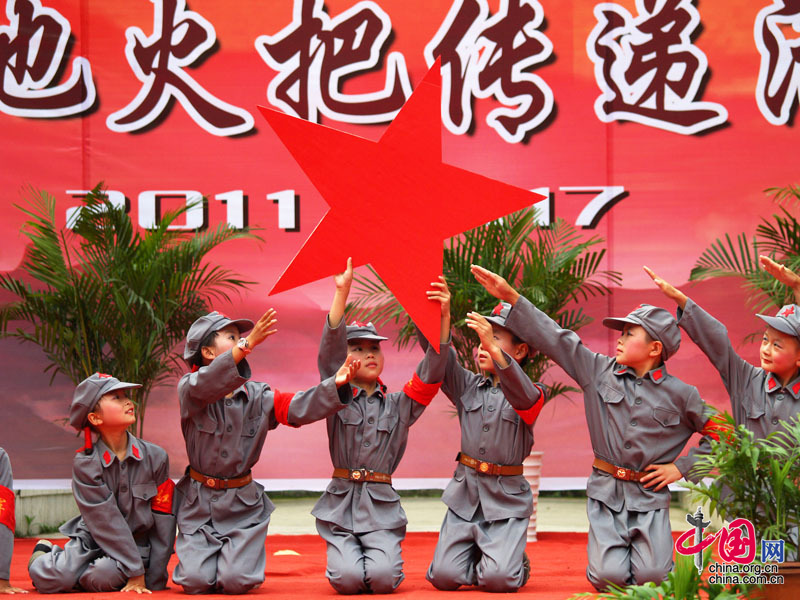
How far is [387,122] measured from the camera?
6.88 meters

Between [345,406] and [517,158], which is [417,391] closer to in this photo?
[345,406]

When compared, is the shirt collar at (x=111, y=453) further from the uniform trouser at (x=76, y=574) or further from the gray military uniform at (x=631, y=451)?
the gray military uniform at (x=631, y=451)

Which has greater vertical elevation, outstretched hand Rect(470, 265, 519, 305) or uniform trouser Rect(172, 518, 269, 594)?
outstretched hand Rect(470, 265, 519, 305)

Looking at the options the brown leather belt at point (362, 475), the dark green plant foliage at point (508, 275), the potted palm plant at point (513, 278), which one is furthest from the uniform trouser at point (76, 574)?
the potted palm plant at point (513, 278)

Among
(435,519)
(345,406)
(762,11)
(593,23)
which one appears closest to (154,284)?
(345,406)

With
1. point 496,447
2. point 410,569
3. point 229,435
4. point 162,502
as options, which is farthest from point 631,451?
point 162,502

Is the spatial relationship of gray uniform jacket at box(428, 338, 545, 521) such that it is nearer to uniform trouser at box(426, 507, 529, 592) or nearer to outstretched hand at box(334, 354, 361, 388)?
uniform trouser at box(426, 507, 529, 592)

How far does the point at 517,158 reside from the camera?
22.5 feet

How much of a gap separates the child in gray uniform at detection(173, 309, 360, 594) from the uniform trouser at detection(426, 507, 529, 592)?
2.60 feet

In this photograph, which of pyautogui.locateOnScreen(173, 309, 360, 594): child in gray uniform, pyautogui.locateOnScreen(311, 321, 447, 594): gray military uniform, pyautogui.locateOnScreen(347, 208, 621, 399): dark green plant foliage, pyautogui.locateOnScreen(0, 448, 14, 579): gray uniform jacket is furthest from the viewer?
pyautogui.locateOnScreen(347, 208, 621, 399): dark green plant foliage

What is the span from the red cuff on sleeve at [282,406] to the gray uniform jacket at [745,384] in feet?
5.98

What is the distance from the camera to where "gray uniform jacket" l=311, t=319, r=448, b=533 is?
439 centimetres

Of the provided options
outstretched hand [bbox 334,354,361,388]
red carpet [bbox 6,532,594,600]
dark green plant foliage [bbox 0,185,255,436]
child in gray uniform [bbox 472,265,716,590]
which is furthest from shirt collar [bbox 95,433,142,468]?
child in gray uniform [bbox 472,265,716,590]

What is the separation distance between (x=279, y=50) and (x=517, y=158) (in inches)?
72.7
